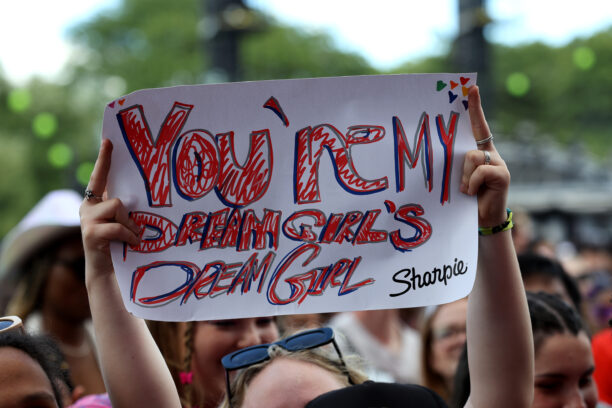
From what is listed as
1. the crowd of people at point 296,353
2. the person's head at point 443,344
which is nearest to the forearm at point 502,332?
the crowd of people at point 296,353

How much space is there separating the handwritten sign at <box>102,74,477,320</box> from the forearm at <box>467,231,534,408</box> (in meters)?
0.06

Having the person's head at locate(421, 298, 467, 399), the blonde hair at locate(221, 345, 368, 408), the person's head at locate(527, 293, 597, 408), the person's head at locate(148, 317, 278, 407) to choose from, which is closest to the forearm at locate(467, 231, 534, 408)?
the blonde hair at locate(221, 345, 368, 408)

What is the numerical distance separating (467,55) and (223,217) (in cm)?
847

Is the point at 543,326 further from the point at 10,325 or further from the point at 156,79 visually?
the point at 156,79

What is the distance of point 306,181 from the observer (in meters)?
1.75

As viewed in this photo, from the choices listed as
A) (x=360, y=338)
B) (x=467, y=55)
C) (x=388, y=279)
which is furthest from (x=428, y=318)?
(x=467, y=55)

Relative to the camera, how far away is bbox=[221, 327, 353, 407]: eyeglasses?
72.2 inches

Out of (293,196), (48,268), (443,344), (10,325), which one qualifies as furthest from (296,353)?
(48,268)

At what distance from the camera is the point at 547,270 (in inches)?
125

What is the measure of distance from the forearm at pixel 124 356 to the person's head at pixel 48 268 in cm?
191

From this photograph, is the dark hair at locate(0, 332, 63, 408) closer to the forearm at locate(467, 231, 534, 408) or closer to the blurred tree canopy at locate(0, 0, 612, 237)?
the forearm at locate(467, 231, 534, 408)

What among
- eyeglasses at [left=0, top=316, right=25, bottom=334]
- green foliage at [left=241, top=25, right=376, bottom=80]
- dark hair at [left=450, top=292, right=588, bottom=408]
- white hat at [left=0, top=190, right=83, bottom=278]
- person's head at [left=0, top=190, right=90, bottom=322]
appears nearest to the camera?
eyeglasses at [left=0, top=316, right=25, bottom=334]

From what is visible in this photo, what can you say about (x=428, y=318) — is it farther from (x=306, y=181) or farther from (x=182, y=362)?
(x=306, y=181)

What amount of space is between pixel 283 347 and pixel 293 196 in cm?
37
